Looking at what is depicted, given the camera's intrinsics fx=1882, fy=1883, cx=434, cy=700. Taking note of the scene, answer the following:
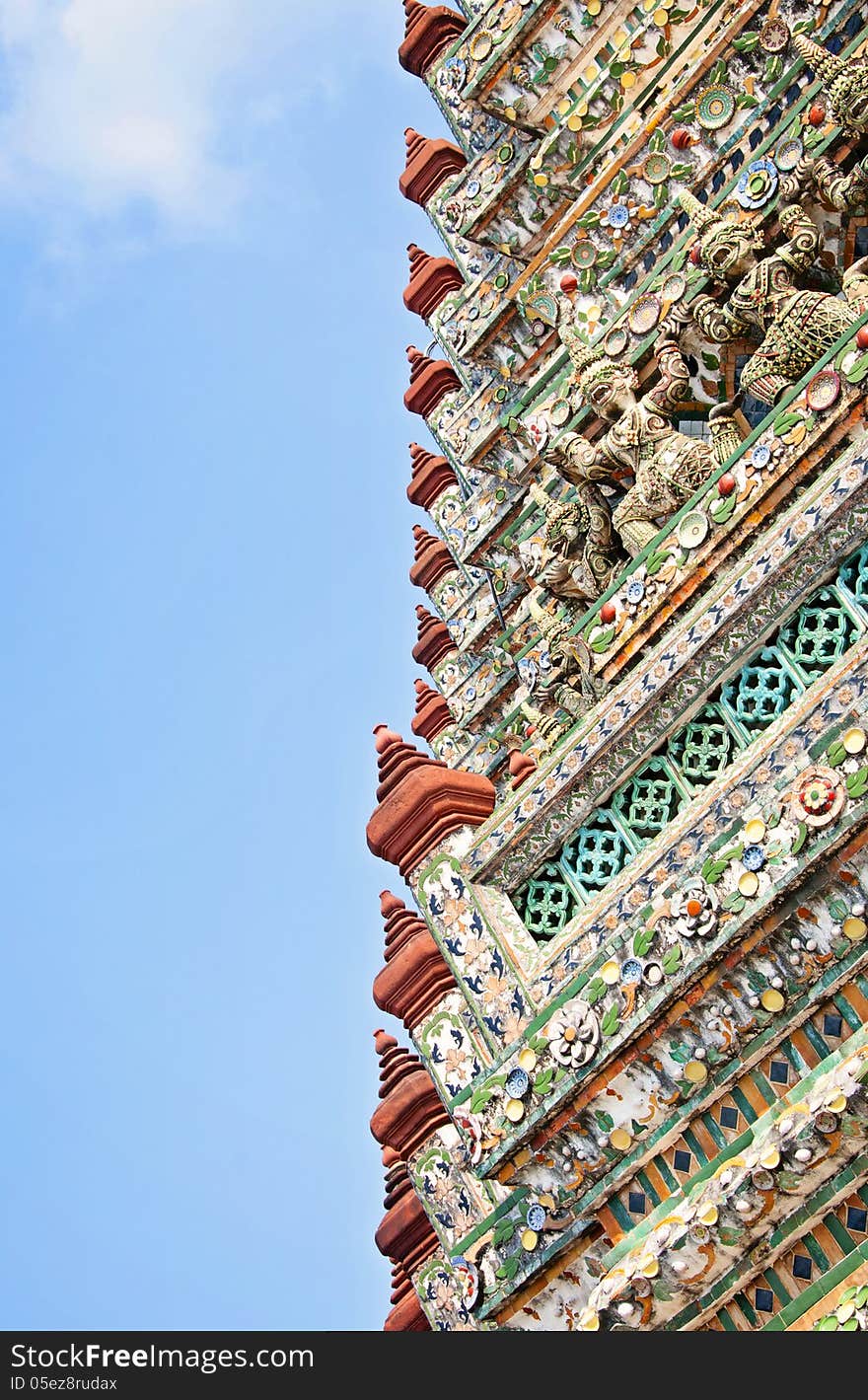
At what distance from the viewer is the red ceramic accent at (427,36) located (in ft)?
50.2

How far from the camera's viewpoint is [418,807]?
10.5 metres

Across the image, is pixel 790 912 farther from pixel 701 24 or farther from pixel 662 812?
pixel 701 24

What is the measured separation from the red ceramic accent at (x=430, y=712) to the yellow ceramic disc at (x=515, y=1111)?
754cm

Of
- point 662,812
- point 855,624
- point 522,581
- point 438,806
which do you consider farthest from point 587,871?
point 522,581

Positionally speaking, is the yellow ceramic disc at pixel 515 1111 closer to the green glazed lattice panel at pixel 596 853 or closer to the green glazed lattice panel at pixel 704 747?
the green glazed lattice panel at pixel 596 853

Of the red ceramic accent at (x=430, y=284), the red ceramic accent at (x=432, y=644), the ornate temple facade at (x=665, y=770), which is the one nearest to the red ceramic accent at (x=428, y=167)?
the red ceramic accent at (x=430, y=284)

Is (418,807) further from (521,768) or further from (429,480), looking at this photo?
(429,480)

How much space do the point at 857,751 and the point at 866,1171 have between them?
1.70 m

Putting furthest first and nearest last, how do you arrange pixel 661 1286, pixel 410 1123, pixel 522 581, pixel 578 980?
pixel 522 581 → pixel 410 1123 → pixel 578 980 → pixel 661 1286

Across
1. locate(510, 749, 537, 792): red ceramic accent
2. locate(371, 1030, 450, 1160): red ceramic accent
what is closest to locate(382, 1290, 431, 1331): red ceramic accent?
locate(371, 1030, 450, 1160): red ceramic accent

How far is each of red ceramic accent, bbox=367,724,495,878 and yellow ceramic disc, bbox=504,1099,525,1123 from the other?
191cm

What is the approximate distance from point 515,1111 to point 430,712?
783 cm

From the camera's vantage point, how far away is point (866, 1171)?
750 centimetres

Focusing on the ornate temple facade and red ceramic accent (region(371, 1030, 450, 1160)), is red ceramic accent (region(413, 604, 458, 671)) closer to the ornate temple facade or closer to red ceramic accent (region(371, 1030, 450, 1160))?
the ornate temple facade
